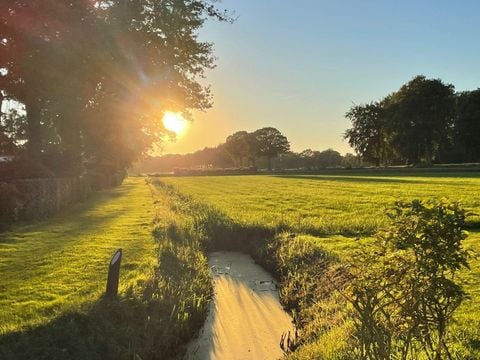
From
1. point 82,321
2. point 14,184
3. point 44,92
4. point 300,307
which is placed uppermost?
point 44,92

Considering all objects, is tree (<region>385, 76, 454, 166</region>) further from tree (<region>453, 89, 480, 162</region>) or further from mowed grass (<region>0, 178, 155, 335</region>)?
mowed grass (<region>0, 178, 155, 335</region>)

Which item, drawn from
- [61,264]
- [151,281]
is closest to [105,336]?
[151,281]

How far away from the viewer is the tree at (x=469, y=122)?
78062 millimetres

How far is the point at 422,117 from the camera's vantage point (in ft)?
269

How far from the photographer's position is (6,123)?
3778cm

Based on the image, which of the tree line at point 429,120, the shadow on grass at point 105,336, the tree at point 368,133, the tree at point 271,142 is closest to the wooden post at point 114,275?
the shadow on grass at point 105,336

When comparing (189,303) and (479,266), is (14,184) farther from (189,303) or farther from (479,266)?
(479,266)

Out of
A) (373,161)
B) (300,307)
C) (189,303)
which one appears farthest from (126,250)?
(373,161)

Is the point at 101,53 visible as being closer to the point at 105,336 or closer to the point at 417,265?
the point at 105,336

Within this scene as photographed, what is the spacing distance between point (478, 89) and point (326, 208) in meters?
71.9

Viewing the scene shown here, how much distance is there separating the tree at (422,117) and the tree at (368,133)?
16405 millimetres

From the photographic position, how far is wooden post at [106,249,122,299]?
7623mm

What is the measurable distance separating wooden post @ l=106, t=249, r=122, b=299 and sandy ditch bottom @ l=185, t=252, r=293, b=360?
1.70 metres

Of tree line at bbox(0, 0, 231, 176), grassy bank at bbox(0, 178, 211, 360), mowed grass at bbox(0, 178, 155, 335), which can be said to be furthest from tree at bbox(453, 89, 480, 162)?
grassy bank at bbox(0, 178, 211, 360)
